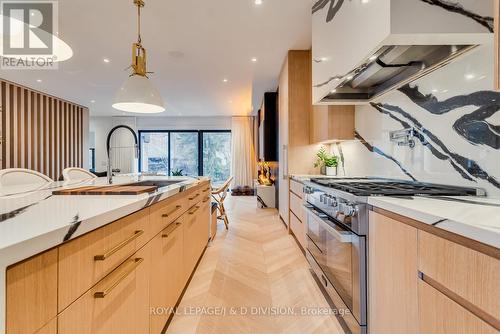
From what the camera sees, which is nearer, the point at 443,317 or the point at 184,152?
the point at 443,317

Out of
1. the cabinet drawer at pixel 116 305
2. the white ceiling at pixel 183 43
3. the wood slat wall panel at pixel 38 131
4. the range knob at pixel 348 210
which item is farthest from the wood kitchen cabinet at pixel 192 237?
the wood slat wall panel at pixel 38 131

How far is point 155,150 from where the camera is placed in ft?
30.2

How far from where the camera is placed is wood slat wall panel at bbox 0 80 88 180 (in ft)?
17.2

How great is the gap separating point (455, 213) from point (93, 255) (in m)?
1.17

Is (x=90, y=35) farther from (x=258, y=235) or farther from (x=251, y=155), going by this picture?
(x=251, y=155)

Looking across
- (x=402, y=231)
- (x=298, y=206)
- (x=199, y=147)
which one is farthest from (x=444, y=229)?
(x=199, y=147)

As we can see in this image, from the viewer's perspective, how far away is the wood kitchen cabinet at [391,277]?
953 mm

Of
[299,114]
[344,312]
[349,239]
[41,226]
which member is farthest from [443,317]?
[299,114]

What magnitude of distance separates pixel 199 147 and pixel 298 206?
6630 mm

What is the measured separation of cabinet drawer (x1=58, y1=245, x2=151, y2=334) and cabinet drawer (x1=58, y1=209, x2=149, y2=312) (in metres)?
0.03

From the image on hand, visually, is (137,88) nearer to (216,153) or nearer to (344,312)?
(344,312)

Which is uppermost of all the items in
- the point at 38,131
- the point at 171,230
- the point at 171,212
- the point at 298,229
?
the point at 38,131

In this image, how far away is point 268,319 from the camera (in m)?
1.67

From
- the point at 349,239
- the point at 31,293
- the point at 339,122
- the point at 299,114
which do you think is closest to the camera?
the point at 31,293
